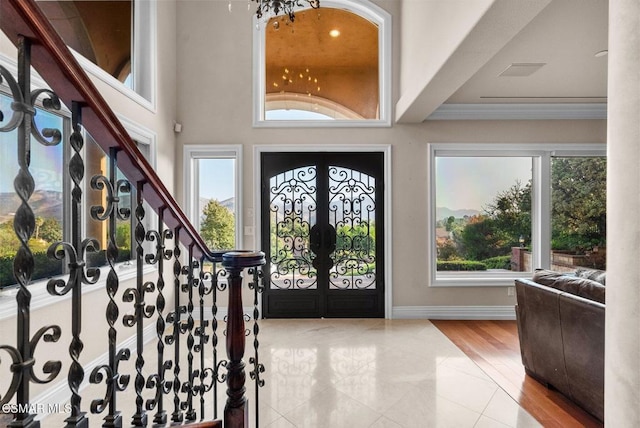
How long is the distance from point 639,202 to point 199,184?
4476 mm

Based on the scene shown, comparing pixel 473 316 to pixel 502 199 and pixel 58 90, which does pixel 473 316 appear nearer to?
pixel 502 199

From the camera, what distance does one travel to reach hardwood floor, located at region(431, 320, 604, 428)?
2.36 meters

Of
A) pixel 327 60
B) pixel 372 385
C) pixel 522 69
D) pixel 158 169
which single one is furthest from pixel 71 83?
pixel 327 60

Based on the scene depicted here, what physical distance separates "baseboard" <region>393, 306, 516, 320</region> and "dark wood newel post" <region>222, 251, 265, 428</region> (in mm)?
3282

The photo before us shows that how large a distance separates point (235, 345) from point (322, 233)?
119 inches

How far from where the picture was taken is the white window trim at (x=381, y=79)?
452cm

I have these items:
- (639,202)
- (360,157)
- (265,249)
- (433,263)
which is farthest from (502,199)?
(639,202)

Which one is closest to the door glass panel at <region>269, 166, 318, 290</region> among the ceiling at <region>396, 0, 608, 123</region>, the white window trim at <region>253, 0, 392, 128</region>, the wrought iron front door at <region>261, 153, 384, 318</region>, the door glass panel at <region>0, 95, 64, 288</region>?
the wrought iron front door at <region>261, 153, 384, 318</region>

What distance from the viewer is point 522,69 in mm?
3428

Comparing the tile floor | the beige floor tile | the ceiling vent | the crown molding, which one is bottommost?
the beige floor tile

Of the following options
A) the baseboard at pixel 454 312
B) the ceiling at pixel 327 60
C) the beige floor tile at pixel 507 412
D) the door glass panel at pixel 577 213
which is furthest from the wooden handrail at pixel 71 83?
the door glass panel at pixel 577 213

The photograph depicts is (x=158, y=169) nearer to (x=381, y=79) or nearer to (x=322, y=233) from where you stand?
(x=322, y=233)

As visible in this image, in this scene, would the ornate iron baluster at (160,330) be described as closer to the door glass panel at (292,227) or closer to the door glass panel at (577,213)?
the door glass panel at (292,227)

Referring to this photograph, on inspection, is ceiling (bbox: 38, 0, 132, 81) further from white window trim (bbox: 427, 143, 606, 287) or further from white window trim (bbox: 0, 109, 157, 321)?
white window trim (bbox: 427, 143, 606, 287)
